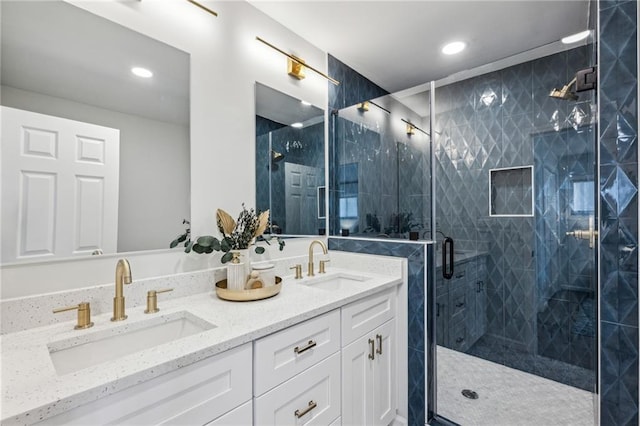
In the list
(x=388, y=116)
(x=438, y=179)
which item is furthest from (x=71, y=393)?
(x=388, y=116)

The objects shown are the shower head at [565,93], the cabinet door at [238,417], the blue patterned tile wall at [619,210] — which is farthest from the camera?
the shower head at [565,93]

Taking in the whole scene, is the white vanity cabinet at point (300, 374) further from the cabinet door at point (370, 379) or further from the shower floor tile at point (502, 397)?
the shower floor tile at point (502, 397)

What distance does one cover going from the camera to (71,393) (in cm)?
64

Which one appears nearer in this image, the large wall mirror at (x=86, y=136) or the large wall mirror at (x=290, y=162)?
the large wall mirror at (x=86, y=136)

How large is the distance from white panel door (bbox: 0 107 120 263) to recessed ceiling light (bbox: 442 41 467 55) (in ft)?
7.42

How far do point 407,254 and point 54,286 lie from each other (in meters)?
1.69

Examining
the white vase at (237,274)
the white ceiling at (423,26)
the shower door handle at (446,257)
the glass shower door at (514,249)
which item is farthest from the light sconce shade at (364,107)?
the white vase at (237,274)

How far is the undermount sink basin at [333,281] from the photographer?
1814 millimetres

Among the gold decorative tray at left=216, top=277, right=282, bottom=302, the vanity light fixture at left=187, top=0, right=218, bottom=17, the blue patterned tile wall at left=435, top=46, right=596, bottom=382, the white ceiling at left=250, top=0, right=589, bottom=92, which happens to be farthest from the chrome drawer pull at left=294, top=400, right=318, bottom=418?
the white ceiling at left=250, top=0, right=589, bottom=92

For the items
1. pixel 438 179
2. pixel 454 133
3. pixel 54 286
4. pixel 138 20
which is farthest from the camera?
pixel 454 133

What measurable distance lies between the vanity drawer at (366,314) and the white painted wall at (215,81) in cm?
82

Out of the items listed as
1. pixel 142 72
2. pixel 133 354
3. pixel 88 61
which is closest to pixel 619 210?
pixel 133 354

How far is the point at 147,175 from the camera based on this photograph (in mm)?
1302

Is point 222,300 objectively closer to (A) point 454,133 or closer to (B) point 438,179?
(B) point 438,179
